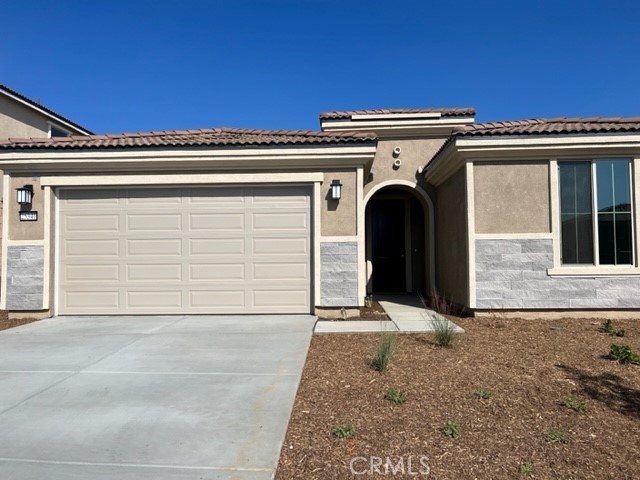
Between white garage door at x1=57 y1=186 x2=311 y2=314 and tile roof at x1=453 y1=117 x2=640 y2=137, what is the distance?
3.58m

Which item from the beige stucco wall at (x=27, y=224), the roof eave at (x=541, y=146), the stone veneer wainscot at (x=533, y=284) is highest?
the roof eave at (x=541, y=146)

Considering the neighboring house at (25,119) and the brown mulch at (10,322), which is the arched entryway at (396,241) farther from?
the neighboring house at (25,119)

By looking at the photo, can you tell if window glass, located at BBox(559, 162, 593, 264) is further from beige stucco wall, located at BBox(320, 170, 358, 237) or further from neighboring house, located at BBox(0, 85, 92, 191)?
neighboring house, located at BBox(0, 85, 92, 191)

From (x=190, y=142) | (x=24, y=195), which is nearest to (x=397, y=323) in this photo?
(x=190, y=142)

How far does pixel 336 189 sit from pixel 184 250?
10.8 feet

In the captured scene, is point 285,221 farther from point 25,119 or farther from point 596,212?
point 25,119

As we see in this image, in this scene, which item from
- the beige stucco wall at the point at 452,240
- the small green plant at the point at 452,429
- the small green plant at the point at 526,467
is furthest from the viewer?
the beige stucco wall at the point at 452,240

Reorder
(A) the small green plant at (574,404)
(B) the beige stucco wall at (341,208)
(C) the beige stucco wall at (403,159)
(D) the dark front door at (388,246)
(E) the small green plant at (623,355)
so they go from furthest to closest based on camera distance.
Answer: (D) the dark front door at (388,246), (C) the beige stucco wall at (403,159), (B) the beige stucco wall at (341,208), (E) the small green plant at (623,355), (A) the small green plant at (574,404)

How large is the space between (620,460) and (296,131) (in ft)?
28.0

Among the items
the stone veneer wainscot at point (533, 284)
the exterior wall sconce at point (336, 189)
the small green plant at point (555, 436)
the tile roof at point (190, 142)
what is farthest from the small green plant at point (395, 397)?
the tile roof at point (190, 142)

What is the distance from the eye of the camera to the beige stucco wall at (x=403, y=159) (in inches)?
465

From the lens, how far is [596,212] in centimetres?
855

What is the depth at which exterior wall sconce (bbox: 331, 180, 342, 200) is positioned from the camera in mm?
8812

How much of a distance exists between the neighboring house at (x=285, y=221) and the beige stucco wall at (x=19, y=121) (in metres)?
6.38
